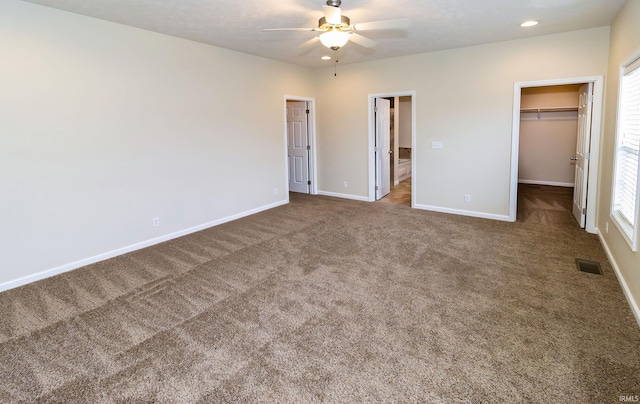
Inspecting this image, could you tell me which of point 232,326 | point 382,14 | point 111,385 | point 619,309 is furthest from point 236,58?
point 619,309

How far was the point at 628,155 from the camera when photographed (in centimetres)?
349

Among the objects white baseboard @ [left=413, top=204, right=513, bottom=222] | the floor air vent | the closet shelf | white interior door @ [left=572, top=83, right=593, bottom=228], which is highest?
the closet shelf

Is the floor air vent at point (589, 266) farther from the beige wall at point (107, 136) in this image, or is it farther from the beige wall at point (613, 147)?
the beige wall at point (107, 136)

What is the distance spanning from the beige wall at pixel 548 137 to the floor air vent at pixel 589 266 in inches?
204

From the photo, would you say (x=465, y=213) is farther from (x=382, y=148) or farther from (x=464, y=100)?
(x=382, y=148)

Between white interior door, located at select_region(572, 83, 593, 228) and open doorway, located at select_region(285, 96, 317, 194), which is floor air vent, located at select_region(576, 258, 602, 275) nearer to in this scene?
white interior door, located at select_region(572, 83, 593, 228)

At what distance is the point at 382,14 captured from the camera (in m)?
3.85

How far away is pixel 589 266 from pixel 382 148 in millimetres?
4215

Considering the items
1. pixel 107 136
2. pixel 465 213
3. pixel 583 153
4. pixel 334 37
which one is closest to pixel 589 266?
pixel 583 153

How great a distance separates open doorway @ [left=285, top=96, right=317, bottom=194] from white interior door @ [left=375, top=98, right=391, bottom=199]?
1344 millimetres

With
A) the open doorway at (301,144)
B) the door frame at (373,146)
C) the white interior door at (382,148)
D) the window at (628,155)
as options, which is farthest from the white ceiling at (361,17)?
the open doorway at (301,144)

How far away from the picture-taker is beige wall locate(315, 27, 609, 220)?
190 inches

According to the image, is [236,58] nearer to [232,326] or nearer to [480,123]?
[480,123]

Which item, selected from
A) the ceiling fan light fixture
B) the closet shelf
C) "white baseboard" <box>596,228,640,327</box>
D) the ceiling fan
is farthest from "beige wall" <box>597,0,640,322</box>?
the closet shelf
